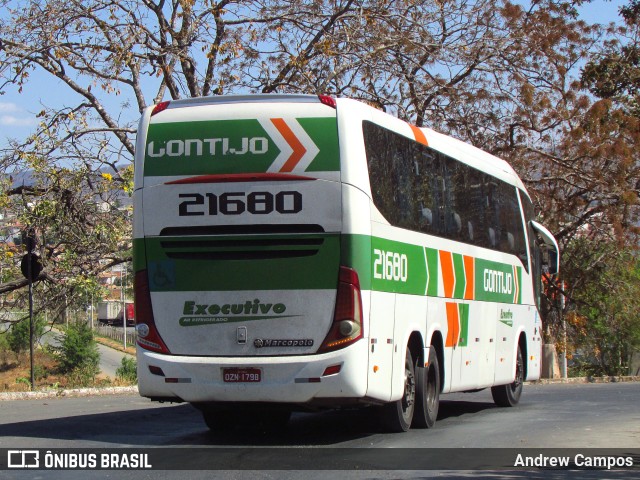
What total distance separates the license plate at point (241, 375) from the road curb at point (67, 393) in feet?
32.5

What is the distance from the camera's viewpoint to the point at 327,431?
12.9 m

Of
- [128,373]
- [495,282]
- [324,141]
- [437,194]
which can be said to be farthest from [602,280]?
[324,141]

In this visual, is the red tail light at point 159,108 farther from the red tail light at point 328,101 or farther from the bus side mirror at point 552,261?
the bus side mirror at point 552,261

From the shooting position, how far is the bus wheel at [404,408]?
12312mm

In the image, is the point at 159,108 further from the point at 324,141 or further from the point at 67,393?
the point at 67,393

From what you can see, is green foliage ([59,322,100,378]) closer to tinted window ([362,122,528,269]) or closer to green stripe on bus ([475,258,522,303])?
green stripe on bus ([475,258,522,303])

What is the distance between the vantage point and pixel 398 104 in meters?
25.0

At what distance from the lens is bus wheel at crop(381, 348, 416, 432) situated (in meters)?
12.3

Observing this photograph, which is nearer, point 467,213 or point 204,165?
point 204,165

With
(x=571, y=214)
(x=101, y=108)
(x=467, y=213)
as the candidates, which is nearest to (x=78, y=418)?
(x=467, y=213)

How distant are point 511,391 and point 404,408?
5.69m

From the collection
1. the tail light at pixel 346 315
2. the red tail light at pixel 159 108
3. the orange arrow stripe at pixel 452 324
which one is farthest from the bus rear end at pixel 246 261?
the orange arrow stripe at pixel 452 324

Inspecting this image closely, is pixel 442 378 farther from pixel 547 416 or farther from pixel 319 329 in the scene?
pixel 319 329

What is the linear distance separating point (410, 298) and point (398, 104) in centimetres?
1311
